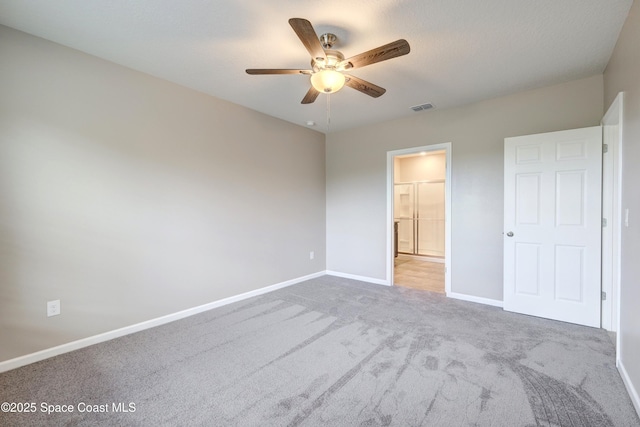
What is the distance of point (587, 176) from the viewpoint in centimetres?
277

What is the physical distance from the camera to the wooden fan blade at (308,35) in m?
1.56

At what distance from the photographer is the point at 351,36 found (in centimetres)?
218

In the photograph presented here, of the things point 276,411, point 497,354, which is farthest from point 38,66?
point 497,354

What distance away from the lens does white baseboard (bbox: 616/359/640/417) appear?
1630 millimetres

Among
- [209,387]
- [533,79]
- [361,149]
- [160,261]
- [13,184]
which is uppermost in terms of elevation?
[533,79]

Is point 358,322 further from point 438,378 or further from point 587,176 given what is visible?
point 587,176

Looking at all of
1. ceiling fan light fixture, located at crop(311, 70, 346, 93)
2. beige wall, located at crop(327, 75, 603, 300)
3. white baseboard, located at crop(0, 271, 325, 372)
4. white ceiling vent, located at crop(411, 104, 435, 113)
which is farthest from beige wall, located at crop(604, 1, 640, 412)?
white baseboard, located at crop(0, 271, 325, 372)

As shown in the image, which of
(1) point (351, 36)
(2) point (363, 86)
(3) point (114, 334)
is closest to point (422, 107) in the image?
(2) point (363, 86)

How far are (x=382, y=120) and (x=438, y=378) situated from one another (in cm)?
352

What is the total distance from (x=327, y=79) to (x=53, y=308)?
2904mm

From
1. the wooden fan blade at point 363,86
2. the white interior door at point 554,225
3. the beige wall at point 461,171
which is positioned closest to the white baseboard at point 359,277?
the beige wall at point 461,171

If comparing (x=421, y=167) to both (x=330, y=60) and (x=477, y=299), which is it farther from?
(x=330, y=60)

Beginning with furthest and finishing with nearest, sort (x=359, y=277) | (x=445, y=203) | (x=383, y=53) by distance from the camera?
(x=359, y=277), (x=445, y=203), (x=383, y=53)

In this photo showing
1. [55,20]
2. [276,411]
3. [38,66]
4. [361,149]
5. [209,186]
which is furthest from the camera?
[361,149]
